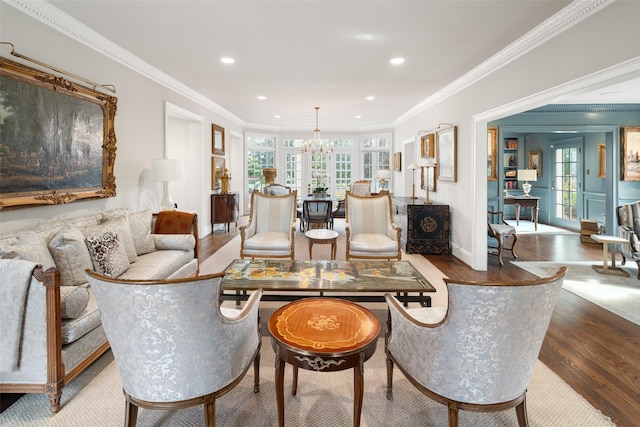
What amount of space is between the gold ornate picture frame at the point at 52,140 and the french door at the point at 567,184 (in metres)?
9.03

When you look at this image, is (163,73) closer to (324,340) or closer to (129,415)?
(129,415)

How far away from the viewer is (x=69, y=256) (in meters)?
2.41

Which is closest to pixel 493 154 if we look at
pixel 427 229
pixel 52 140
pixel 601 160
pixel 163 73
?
pixel 601 160

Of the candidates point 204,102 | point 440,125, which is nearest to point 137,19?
point 204,102

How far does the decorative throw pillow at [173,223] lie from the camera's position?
4023mm

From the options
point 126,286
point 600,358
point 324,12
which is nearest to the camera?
point 126,286

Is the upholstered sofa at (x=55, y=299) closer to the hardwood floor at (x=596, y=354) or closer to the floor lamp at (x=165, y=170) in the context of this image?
the floor lamp at (x=165, y=170)

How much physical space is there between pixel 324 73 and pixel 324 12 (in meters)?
1.76

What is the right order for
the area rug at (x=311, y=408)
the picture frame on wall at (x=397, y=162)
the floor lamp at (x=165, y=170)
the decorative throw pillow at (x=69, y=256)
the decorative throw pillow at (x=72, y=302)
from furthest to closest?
1. the picture frame on wall at (x=397, y=162)
2. the floor lamp at (x=165, y=170)
3. the decorative throw pillow at (x=69, y=256)
4. the decorative throw pillow at (x=72, y=302)
5. the area rug at (x=311, y=408)

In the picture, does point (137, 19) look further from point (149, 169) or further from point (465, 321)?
point (465, 321)

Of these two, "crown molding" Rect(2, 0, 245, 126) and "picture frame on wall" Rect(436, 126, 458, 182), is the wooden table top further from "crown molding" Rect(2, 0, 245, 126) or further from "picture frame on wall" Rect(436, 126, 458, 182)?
"picture frame on wall" Rect(436, 126, 458, 182)

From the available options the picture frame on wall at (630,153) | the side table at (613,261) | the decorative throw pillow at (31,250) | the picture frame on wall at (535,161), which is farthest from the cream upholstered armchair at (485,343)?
the picture frame on wall at (535,161)

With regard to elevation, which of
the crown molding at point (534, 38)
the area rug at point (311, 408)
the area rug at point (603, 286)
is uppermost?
the crown molding at point (534, 38)

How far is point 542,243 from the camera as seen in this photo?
6.38 metres
